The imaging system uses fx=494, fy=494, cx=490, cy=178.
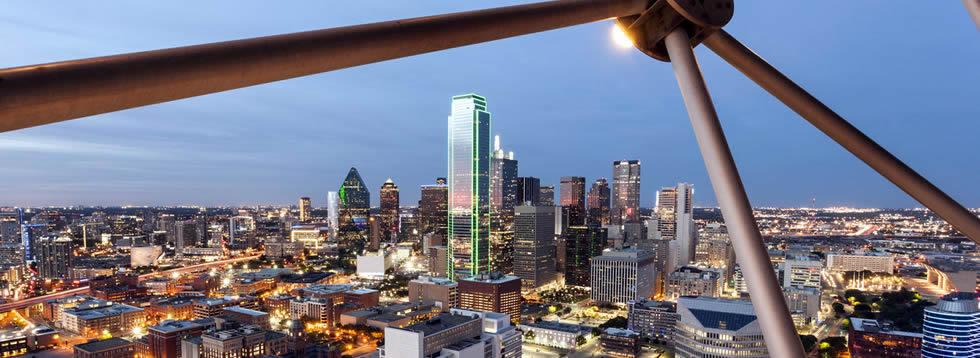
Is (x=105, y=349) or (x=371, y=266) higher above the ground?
(x=105, y=349)

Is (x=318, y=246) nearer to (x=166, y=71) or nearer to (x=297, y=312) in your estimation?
(x=297, y=312)

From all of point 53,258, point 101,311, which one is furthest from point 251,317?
point 53,258

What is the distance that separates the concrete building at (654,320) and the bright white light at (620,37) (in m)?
16.6

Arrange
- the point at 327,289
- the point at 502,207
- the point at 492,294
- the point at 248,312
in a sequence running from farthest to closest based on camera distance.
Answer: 1. the point at 502,207
2. the point at 327,289
3. the point at 492,294
4. the point at 248,312

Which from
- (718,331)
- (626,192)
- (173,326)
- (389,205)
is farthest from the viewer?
(389,205)

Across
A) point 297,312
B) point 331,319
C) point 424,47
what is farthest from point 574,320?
point 424,47

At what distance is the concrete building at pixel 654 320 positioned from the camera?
16406mm

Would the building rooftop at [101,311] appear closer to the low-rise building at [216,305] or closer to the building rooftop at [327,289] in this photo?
the low-rise building at [216,305]

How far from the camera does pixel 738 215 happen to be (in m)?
0.73

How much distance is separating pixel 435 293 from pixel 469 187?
891 centimetres

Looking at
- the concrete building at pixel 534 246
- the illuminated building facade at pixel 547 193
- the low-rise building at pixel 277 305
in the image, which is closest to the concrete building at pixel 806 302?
the concrete building at pixel 534 246

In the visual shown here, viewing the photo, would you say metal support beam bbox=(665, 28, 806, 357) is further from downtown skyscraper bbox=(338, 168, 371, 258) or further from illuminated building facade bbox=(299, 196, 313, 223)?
illuminated building facade bbox=(299, 196, 313, 223)

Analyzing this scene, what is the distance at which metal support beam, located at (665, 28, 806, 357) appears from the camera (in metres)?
0.68

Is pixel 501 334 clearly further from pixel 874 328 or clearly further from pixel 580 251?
pixel 580 251
